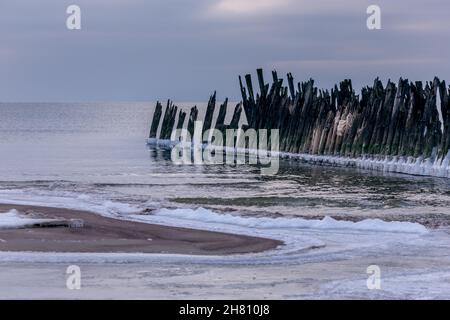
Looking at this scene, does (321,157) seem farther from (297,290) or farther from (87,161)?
(297,290)

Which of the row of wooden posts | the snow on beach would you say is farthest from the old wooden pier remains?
the snow on beach

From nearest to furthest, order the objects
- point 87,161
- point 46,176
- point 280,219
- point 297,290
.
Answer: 1. point 297,290
2. point 280,219
3. point 46,176
4. point 87,161

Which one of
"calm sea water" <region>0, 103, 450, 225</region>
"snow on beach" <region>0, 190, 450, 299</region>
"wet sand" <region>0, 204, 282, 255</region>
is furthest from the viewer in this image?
"calm sea water" <region>0, 103, 450, 225</region>

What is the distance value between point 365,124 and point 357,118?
886 millimetres

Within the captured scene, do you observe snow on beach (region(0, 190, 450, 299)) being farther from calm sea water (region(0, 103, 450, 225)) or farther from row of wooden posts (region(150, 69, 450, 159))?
row of wooden posts (region(150, 69, 450, 159))

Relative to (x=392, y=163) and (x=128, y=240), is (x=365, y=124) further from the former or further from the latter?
(x=128, y=240)

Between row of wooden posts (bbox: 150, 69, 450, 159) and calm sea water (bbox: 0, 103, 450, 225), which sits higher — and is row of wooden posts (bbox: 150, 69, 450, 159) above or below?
above

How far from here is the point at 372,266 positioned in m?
12.3

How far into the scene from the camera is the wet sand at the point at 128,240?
13391 millimetres

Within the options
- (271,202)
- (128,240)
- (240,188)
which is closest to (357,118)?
(240,188)

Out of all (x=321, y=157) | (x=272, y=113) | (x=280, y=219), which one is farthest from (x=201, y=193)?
(x=272, y=113)

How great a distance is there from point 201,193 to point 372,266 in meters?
12.4

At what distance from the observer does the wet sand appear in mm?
13391
